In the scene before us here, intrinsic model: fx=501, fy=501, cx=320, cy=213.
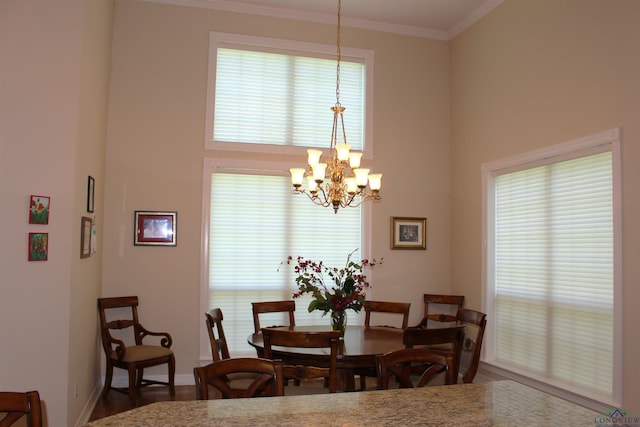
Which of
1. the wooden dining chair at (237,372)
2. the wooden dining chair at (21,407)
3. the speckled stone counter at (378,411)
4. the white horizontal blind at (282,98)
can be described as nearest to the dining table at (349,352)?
the wooden dining chair at (237,372)

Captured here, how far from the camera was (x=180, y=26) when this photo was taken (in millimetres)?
5098

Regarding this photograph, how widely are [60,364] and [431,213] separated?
12.9 feet

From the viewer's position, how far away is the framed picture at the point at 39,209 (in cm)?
316

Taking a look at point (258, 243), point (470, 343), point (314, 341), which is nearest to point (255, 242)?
point (258, 243)

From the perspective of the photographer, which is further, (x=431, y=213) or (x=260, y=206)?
(x=431, y=213)

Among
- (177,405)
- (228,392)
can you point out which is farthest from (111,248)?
(177,405)

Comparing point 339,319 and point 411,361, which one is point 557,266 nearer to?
point 339,319

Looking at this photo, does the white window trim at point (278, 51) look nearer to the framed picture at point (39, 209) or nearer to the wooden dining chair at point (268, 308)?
the wooden dining chair at point (268, 308)

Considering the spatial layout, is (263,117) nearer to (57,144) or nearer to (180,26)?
(180,26)

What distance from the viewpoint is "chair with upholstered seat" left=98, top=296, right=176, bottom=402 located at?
4.28 metres

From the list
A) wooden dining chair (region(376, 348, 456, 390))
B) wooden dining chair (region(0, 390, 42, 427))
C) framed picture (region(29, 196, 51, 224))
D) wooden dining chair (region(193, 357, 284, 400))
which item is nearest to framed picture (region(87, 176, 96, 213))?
framed picture (region(29, 196, 51, 224))

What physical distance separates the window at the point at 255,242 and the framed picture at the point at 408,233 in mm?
396

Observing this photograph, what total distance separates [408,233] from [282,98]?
2.03 m

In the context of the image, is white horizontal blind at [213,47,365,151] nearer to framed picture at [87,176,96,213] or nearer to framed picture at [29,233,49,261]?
framed picture at [87,176,96,213]
